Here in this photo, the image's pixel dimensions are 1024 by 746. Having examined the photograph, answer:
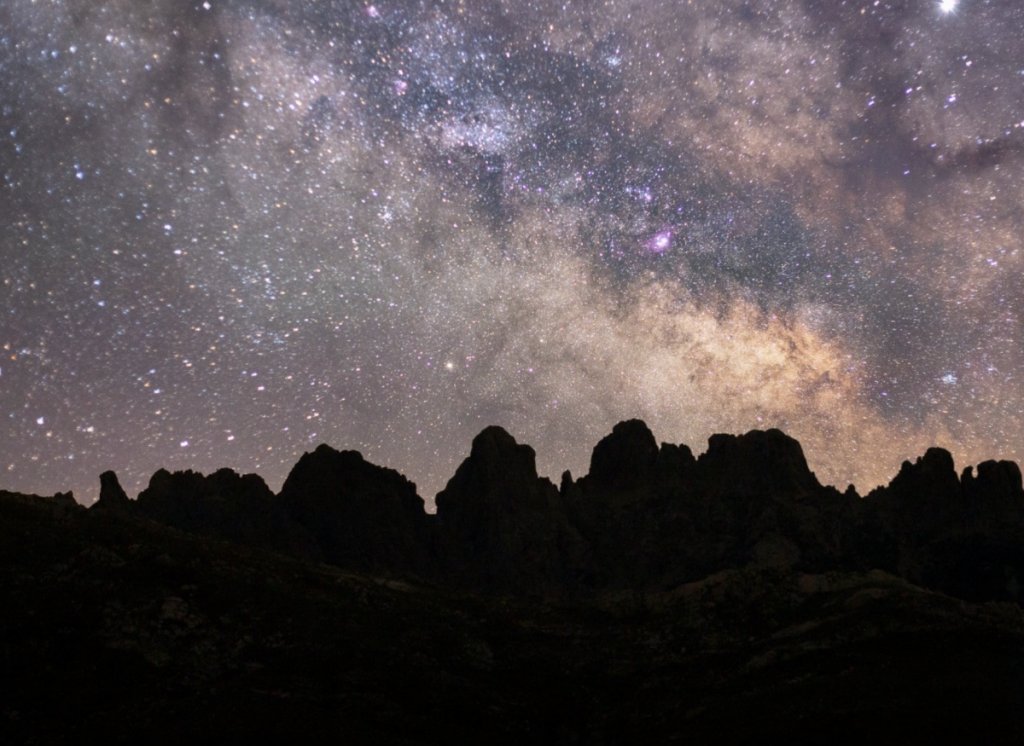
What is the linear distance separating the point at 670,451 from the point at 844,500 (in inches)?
1021

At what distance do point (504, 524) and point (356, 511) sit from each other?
20.4m

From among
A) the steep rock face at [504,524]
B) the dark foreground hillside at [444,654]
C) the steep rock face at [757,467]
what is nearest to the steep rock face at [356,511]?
the steep rock face at [504,524]

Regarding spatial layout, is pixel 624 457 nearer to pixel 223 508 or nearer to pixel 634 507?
pixel 634 507

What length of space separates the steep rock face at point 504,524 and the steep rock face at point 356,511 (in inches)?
208

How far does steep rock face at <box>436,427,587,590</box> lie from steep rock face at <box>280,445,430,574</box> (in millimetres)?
5274

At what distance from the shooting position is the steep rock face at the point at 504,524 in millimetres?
99312

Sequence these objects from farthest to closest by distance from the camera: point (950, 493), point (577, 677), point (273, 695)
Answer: point (950, 493) < point (577, 677) < point (273, 695)

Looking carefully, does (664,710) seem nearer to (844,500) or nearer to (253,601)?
(253,601)

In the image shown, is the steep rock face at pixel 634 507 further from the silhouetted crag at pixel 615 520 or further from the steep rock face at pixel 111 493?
the steep rock face at pixel 111 493

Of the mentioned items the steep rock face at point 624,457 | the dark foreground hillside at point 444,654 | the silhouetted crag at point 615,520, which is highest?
the steep rock face at point 624,457

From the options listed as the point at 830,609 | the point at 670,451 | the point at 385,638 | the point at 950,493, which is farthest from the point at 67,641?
the point at 950,493

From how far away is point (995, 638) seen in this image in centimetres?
3491

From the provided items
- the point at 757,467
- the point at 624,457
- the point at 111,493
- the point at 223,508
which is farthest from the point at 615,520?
the point at 111,493

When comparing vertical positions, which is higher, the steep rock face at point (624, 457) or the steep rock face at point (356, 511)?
the steep rock face at point (624, 457)
